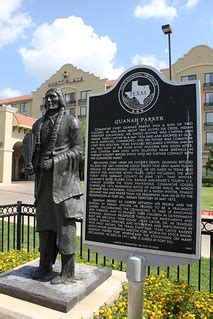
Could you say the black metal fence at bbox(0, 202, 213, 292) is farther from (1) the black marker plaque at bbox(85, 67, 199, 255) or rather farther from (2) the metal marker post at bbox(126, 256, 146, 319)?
(2) the metal marker post at bbox(126, 256, 146, 319)

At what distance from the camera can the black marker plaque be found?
3.01m

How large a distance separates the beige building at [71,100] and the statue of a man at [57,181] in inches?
1159

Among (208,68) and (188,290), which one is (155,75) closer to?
(188,290)

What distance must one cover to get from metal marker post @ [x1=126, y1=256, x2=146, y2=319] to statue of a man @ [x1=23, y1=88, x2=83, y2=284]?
1145 mm

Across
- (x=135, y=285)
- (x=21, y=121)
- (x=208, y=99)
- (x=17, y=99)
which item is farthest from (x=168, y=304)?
(x=17, y=99)

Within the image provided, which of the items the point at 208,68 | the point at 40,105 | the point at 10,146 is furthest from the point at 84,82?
the point at 10,146

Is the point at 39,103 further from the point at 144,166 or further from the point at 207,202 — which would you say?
the point at 144,166

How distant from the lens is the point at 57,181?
385 centimetres

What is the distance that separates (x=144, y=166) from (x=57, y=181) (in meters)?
1.17

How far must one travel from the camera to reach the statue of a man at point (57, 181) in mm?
3879

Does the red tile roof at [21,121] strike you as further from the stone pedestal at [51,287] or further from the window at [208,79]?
the stone pedestal at [51,287]

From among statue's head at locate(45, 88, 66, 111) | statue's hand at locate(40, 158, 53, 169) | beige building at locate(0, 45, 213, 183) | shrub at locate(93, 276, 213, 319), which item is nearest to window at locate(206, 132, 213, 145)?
beige building at locate(0, 45, 213, 183)

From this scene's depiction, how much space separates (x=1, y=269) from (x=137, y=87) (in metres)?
3.46

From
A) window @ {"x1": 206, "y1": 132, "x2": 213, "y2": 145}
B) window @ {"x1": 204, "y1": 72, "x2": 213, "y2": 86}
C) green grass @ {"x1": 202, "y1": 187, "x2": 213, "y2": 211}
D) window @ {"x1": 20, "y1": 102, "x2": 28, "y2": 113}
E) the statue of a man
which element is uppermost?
window @ {"x1": 204, "y1": 72, "x2": 213, "y2": 86}
